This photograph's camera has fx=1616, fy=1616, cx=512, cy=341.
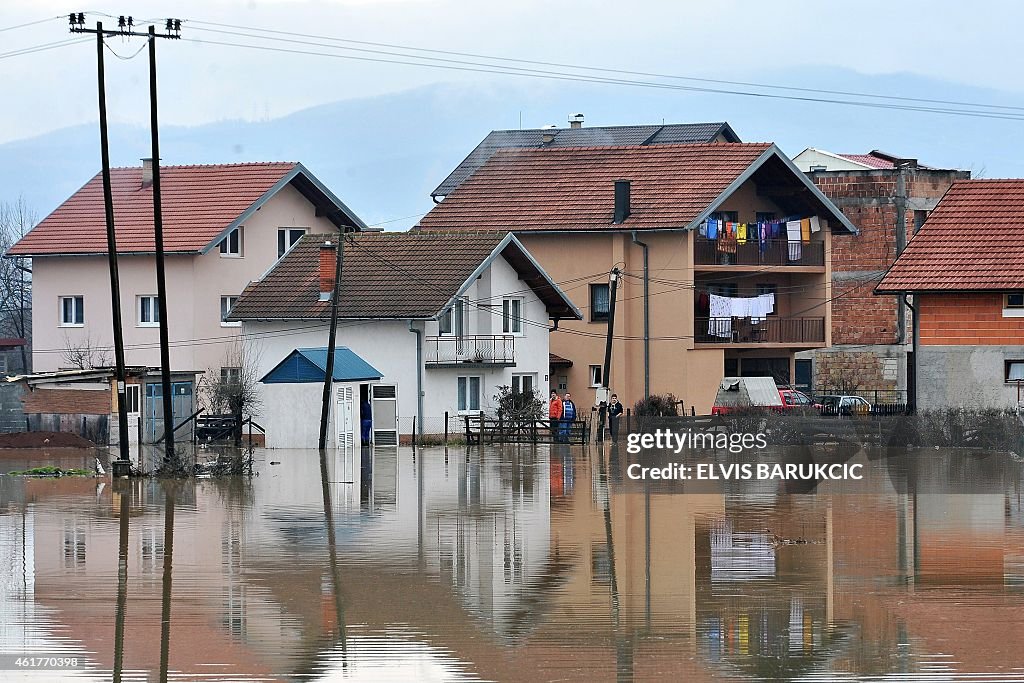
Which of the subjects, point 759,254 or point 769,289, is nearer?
point 759,254

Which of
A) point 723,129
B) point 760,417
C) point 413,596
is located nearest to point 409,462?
point 760,417

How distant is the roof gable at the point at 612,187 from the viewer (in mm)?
54812

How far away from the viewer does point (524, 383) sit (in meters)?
51.3

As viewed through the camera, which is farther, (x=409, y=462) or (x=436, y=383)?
(x=436, y=383)

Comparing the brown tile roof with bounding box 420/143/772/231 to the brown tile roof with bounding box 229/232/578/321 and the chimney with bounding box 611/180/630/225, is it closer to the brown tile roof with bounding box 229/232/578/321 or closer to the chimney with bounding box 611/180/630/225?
the chimney with bounding box 611/180/630/225

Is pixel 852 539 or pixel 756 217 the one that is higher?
pixel 756 217

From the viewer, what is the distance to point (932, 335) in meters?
43.7

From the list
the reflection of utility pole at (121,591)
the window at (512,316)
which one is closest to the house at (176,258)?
the window at (512,316)

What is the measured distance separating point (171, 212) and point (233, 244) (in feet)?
7.87

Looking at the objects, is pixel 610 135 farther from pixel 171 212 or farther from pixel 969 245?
pixel 969 245

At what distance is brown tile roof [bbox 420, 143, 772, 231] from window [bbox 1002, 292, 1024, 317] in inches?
515

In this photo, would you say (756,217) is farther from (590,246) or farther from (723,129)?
(723,129)

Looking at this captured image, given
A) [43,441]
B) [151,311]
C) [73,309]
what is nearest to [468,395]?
[151,311]

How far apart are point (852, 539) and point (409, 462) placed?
1798 centimetres
